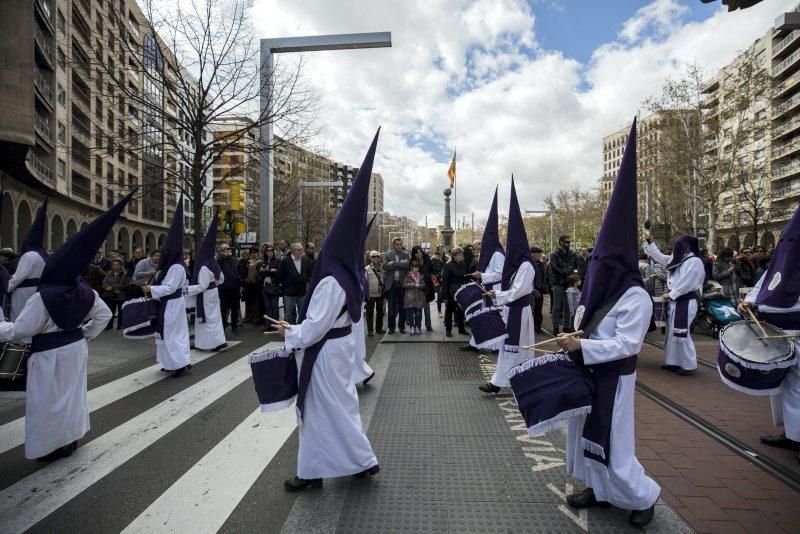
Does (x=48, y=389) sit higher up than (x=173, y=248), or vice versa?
(x=173, y=248)

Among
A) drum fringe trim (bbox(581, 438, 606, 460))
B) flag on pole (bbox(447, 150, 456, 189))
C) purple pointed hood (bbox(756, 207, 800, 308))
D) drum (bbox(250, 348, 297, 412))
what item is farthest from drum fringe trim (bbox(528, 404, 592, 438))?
flag on pole (bbox(447, 150, 456, 189))

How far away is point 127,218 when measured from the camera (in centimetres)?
4897

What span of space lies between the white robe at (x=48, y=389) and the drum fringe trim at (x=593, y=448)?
457cm

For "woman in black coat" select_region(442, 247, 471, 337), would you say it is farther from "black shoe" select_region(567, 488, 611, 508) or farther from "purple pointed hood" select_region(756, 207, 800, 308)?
"black shoe" select_region(567, 488, 611, 508)

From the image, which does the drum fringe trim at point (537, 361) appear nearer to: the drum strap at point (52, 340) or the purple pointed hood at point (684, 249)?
the drum strap at point (52, 340)

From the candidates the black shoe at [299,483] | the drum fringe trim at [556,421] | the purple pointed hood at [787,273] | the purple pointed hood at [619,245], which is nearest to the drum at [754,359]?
the purple pointed hood at [787,273]

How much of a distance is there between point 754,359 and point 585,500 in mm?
2293

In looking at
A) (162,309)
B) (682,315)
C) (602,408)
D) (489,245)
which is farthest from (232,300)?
(602,408)

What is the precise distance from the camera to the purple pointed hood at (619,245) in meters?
3.29

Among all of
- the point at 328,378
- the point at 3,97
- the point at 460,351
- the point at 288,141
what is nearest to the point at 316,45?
the point at 288,141

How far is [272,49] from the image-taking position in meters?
12.2

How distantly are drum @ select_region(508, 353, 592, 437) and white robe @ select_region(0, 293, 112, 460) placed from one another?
414 cm

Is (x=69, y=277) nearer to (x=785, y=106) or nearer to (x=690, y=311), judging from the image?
(x=690, y=311)

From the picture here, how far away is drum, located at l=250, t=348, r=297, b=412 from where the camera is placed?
3.78m
